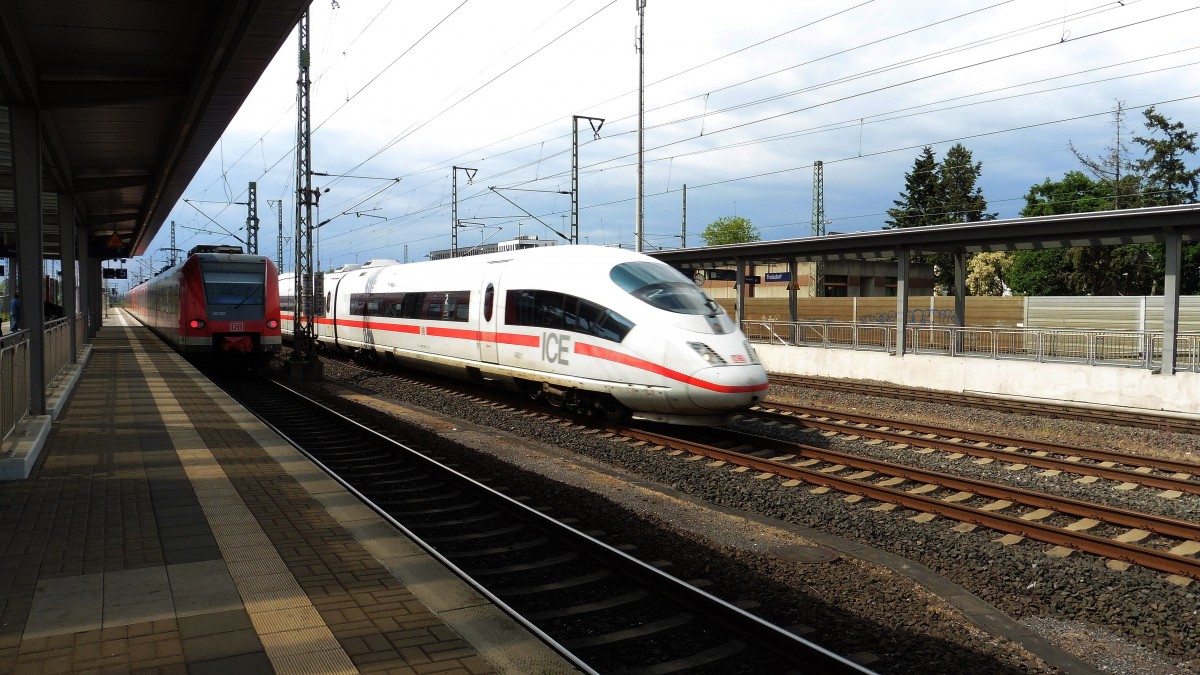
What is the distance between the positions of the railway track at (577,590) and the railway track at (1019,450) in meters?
6.35

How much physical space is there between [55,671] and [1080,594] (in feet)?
19.7

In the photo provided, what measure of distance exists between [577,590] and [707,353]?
568cm

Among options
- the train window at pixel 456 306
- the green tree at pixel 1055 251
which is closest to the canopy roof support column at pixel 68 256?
the train window at pixel 456 306

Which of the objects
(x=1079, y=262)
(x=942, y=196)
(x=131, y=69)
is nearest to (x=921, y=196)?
(x=942, y=196)

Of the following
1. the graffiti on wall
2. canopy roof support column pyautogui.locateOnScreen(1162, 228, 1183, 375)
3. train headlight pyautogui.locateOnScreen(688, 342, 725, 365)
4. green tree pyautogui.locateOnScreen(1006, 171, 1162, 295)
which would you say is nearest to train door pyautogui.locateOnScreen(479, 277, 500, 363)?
train headlight pyautogui.locateOnScreen(688, 342, 725, 365)

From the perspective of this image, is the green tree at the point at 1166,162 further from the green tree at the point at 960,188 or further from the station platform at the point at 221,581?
the station platform at the point at 221,581

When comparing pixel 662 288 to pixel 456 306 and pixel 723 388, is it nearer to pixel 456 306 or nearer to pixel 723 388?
pixel 723 388

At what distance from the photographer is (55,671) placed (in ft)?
11.8

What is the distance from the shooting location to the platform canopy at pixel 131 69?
313 inches

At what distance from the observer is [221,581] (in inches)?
188

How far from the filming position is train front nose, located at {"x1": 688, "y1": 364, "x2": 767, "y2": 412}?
10.5 meters

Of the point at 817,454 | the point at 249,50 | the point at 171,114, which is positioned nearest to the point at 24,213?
the point at 249,50

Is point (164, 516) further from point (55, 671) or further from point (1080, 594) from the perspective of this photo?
point (1080, 594)

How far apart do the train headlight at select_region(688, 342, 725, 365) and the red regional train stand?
12.3 meters
